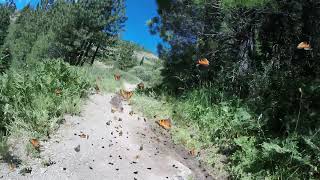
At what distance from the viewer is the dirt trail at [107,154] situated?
17.5 feet

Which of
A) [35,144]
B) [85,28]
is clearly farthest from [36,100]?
[85,28]

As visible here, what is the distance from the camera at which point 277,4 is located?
7.68 m

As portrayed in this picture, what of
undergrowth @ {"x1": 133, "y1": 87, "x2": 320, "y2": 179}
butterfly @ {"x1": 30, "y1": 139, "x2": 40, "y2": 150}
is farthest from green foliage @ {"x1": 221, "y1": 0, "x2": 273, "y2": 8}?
butterfly @ {"x1": 30, "y1": 139, "x2": 40, "y2": 150}

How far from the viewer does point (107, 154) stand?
6.04 m

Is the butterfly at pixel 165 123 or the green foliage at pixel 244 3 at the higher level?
the green foliage at pixel 244 3

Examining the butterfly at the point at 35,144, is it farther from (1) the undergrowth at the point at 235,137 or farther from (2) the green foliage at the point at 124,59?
(2) the green foliage at the point at 124,59

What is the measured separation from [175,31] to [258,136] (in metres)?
4.68

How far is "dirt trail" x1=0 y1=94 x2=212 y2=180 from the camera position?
→ 5.35 metres

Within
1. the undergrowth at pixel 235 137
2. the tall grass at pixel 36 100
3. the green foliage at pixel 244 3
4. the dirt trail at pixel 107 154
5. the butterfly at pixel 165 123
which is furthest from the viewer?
the butterfly at pixel 165 123

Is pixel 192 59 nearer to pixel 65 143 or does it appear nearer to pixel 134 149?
pixel 134 149

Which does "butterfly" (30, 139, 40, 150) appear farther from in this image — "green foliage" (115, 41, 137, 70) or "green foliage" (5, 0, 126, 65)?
"green foliage" (115, 41, 137, 70)

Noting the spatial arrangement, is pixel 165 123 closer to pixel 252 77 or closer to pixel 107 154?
pixel 252 77

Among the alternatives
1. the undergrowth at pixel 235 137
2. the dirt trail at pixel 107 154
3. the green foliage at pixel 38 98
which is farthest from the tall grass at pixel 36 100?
the undergrowth at pixel 235 137

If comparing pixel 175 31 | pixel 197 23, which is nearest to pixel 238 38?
pixel 197 23
